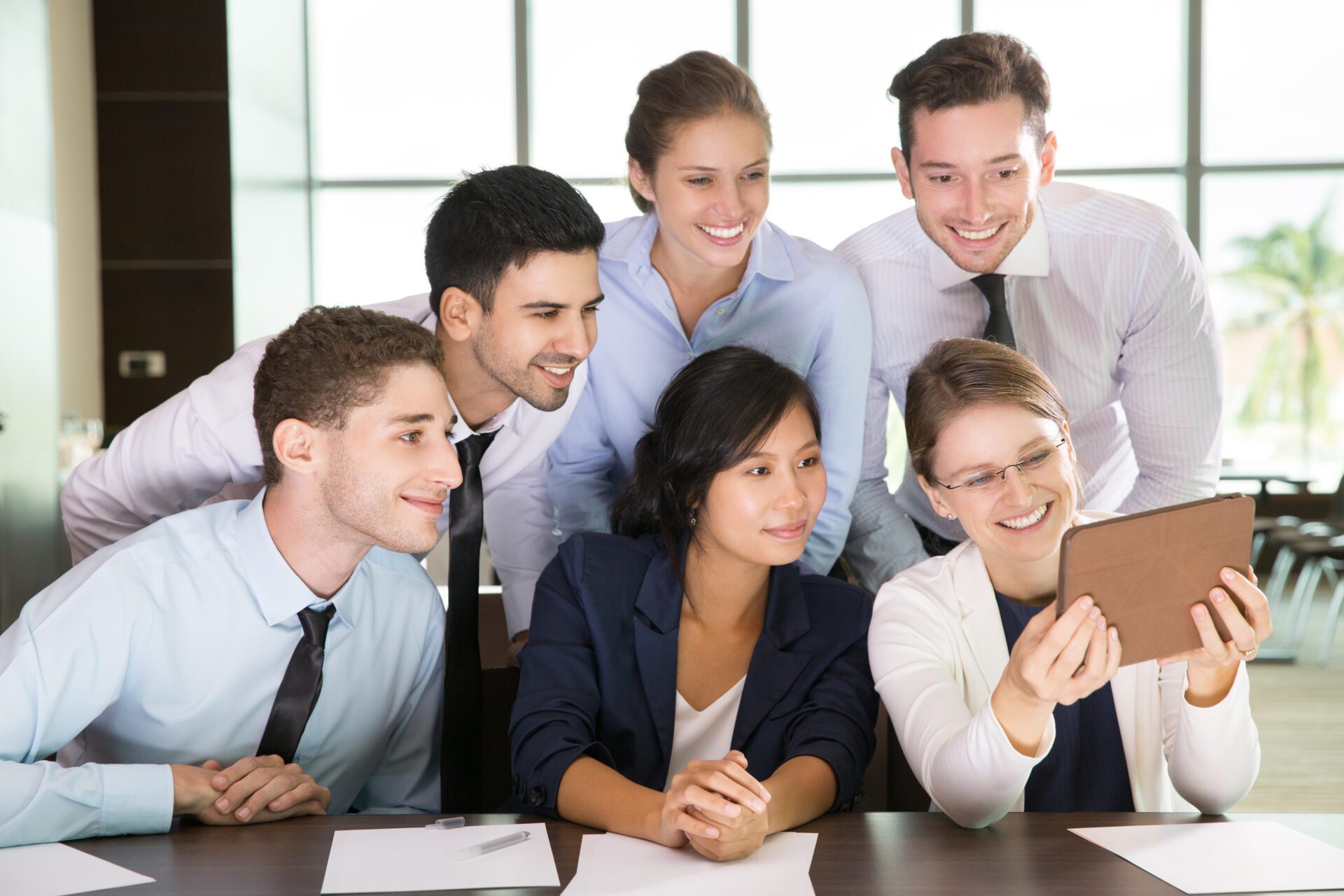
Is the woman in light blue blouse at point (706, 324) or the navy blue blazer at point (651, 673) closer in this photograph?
the navy blue blazer at point (651, 673)

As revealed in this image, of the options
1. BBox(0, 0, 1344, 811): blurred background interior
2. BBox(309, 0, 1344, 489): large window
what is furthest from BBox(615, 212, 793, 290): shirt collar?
BBox(309, 0, 1344, 489): large window

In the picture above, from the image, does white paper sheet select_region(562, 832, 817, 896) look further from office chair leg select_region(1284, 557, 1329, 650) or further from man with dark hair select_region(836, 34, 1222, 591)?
office chair leg select_region(1284, 557, 1329, 650)

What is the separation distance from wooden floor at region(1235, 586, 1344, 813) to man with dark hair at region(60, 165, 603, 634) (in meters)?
2.73

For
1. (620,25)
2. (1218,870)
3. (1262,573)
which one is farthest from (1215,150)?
(1218,870)

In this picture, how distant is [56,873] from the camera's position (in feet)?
4.32

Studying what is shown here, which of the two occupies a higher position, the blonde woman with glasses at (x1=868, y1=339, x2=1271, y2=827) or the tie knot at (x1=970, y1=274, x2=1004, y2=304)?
the tie knot at (x1=970, y1=274, x2=1004, y2=304)

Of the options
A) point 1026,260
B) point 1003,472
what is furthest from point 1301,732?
point 1003,472

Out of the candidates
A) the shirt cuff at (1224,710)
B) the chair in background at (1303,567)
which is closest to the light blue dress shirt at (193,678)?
the shirt cuff at (1224,710)

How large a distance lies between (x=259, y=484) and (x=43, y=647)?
64 cm

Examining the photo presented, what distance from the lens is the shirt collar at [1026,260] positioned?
95.6 inches

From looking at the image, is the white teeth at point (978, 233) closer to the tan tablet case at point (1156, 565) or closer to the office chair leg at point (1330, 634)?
the tan tablet case at point (1156, 565)

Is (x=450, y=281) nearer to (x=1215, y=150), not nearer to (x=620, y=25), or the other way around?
(x=620, y=25)

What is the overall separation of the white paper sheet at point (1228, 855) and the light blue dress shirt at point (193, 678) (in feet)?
3.49

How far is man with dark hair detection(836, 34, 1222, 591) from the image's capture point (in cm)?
224
